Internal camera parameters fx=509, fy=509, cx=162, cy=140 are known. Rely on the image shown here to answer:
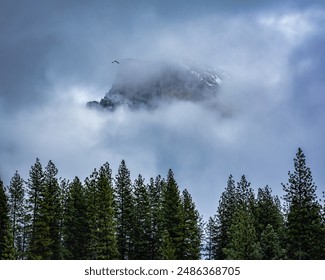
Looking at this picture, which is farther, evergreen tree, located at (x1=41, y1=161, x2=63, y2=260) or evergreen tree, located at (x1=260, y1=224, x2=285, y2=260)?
Answer: evergreen tree, located at (x1=41, y1=161, x2=63, y2=260)

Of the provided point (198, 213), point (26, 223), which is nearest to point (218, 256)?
point (198, 213)

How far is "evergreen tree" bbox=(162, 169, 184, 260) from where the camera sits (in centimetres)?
7256

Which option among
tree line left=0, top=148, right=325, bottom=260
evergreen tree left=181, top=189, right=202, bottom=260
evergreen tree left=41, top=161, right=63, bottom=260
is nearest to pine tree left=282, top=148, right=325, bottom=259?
tree line left=0, top=148, right=325, bottom=260

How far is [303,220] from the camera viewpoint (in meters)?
61.5

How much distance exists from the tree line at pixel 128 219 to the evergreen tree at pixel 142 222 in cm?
15

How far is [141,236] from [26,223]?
668 inches

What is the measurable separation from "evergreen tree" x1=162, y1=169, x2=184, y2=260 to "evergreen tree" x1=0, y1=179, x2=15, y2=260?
2148 cm

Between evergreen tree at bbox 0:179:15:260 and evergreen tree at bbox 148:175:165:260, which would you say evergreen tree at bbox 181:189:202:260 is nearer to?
evergreen tree at bbox 148:175:165:260

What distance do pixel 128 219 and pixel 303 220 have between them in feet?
85.3

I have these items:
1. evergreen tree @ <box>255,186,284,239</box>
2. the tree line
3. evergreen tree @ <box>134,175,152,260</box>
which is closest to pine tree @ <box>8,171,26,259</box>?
the tree line

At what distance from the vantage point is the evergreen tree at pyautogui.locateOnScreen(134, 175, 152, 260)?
75500 millimetres

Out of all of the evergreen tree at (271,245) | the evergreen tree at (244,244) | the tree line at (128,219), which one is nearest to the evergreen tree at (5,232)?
the tree line at (128,219)

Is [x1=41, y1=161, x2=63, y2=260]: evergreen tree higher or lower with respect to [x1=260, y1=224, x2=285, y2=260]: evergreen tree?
higher
